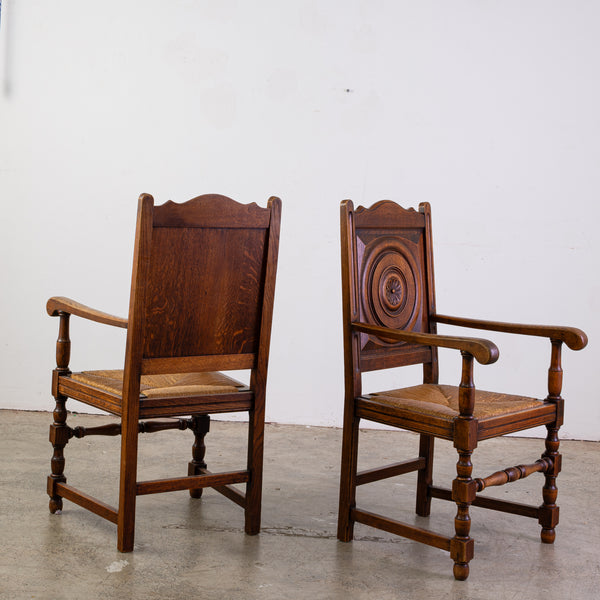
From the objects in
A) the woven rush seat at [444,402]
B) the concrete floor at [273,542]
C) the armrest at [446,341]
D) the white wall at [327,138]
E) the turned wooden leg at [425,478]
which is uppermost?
the white wall at [327,138]

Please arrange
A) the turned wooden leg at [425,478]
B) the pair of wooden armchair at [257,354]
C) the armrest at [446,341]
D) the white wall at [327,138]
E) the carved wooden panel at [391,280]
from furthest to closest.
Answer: the white wall at [327,138], the turned wooden leg at [425,478], the carved wooden panel at [391,280], the pair of wooden armchair at [257,354], the armrest at [446,341]

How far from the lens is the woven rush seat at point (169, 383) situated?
9.71 feet

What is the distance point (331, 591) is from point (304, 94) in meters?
2.86

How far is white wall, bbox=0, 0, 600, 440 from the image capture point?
476cm

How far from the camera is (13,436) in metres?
4.39

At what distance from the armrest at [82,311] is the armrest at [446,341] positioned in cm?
80

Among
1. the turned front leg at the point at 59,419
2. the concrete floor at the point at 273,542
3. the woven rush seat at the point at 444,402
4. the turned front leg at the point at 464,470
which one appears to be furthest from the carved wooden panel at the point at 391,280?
the turned front leg at the point at 59,419

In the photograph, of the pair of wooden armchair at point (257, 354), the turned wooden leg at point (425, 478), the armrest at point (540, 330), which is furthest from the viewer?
the turned wooden leg at point (425, 478)

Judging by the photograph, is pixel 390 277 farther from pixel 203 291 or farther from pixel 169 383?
pixel 169 383

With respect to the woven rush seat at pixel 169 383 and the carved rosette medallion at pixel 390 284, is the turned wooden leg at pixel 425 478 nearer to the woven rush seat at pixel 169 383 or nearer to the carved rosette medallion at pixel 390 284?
the carved rosette medallion at pixel 390 284

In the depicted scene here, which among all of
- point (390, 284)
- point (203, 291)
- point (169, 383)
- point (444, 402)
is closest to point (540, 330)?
point (444, 402)

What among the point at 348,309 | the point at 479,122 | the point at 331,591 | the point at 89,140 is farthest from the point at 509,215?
the point at 331,591

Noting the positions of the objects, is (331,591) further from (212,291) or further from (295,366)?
(295,366)

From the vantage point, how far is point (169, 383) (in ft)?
10.4
